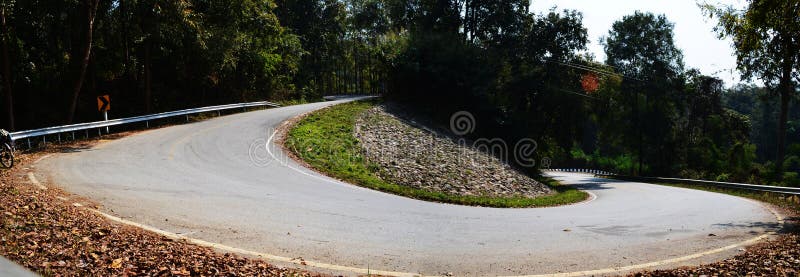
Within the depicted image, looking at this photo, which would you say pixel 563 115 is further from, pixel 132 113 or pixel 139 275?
A: pixel 139 275

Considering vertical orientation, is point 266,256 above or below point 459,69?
below

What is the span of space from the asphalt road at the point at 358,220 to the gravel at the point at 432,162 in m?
3.73

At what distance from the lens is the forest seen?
24656mm

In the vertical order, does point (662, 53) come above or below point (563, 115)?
above

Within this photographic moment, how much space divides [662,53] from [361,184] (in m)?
46.5

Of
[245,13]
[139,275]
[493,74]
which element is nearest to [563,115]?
[493,74]

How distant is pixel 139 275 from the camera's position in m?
5.55

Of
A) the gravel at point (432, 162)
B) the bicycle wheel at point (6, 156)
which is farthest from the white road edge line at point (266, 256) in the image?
the gravel at point (432, 162)

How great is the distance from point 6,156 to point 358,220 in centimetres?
1026

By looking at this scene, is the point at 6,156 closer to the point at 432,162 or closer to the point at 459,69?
the point at 432,162

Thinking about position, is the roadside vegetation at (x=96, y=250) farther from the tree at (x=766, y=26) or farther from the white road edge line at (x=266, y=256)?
the tree at (x=766, y=26)

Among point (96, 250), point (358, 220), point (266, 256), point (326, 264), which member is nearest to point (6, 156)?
point (96, 250)

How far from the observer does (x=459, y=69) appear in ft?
108

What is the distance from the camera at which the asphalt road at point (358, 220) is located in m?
7.63
